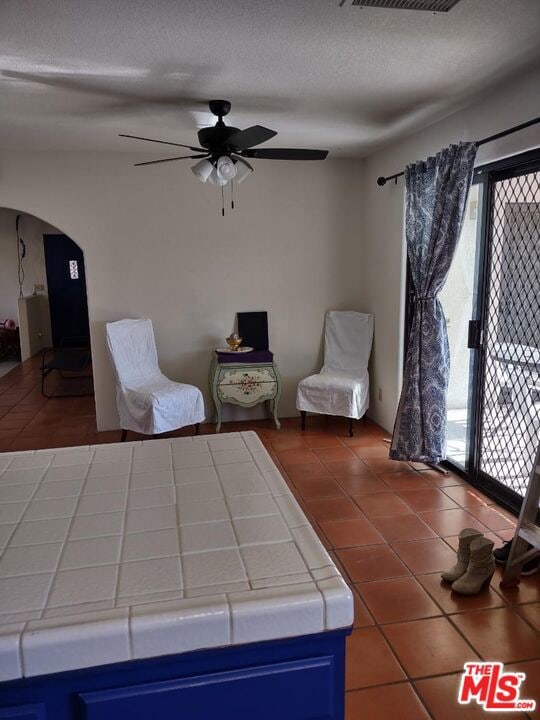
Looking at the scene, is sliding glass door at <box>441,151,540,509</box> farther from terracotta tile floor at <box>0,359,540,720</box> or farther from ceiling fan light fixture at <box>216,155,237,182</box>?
ceiling fan light fixture at <box>216,155,237,182</box>

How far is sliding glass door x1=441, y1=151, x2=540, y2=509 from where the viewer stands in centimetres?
290

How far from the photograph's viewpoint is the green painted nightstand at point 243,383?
452 cm

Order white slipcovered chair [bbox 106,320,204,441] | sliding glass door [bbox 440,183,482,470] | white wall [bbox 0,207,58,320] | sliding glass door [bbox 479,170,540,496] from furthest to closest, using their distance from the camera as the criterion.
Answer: white wall [bbox 0,207,58,320], white slipcovered chair [bbox 106,320,204,441], sliding glass door [bbox 440,183,482,470], sliding glass door [bbox 479,170,540,496]

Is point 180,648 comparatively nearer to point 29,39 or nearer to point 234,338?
point 29,39

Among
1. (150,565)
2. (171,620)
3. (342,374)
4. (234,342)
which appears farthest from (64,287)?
(171,620)

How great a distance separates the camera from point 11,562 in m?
1.02

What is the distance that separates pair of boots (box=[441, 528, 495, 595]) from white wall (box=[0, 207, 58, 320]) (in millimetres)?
7550

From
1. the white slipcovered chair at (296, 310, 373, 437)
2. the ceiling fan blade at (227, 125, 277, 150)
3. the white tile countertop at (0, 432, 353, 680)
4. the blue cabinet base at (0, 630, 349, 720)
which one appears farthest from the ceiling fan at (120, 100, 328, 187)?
the blue cabinet base at (0, 630, 349, 720)

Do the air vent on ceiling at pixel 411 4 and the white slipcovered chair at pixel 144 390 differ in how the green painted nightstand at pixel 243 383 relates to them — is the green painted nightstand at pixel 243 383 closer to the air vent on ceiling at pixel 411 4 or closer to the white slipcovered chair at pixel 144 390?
the white slipcovered chair at pixel 144 390

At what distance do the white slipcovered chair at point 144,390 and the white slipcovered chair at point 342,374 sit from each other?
94 centimetres

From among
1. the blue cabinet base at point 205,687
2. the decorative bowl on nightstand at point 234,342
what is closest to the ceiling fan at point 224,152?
the decorative bowl on nightstand at point 234,342

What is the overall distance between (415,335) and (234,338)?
1631mm

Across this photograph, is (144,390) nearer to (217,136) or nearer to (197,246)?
(197,246)

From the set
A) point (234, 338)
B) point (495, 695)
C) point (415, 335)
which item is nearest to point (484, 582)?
point (495, 695)
